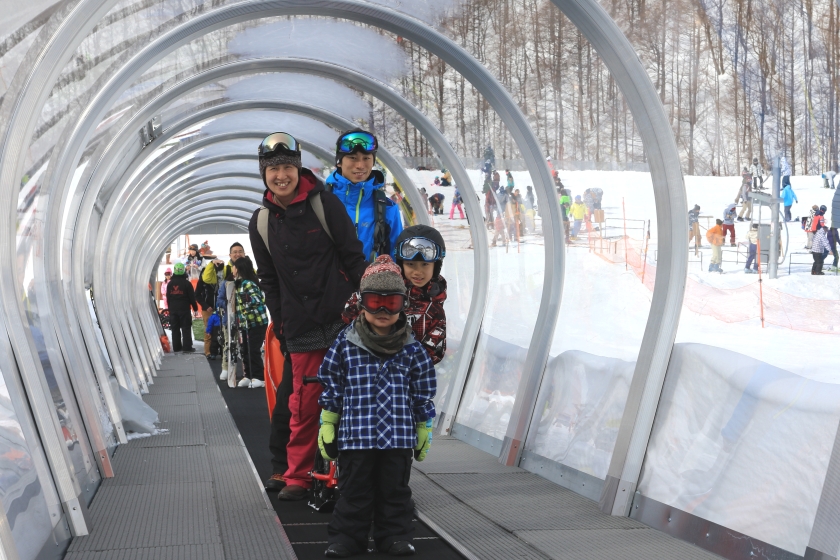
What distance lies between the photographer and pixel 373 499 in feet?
15.5

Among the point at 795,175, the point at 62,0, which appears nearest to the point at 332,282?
the point at 62,0

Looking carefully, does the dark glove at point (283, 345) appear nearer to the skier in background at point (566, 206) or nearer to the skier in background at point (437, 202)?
the skier in background at point (566, 206)

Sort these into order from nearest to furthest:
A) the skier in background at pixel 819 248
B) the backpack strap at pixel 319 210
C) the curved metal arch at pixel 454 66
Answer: the skier in background at pixel 819 248
the backpack strap at pixel 319 210
the curved metal arch at pixel 454 66

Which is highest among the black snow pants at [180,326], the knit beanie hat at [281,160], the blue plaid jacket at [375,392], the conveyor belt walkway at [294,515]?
the knit beanie hat at [281,160]

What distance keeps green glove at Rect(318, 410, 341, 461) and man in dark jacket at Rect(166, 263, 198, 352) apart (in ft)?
55.4

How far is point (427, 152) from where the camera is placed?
9.81 m

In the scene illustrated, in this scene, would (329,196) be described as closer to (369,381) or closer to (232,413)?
(369,381)

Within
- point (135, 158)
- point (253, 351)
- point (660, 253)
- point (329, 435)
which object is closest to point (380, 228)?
point (660, 253)

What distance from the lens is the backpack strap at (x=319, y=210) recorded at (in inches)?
224

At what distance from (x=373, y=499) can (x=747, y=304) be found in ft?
6.97

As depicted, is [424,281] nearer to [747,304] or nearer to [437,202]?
[747,304]

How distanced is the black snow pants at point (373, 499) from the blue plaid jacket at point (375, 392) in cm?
10

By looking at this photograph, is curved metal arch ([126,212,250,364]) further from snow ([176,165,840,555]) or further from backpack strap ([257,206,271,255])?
backpack strap ([257,206,271,255])

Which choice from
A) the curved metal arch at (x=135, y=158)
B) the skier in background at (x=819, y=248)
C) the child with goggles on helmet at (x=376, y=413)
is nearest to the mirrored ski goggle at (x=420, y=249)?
the child with goggles on helmet at (x=376, y=413)
